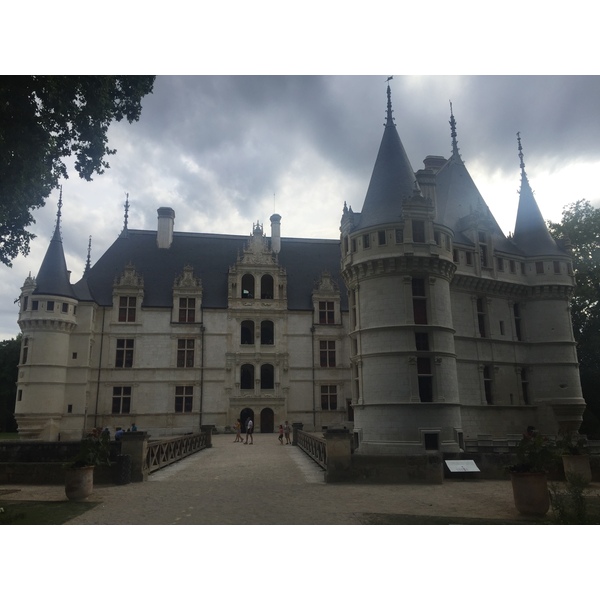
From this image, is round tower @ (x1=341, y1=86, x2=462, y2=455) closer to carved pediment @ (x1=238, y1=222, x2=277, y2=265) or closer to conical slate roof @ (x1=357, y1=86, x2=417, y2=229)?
conical slate roof @ (x1=357, y1=86, x2=417, y2=229)

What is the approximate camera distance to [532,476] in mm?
9414

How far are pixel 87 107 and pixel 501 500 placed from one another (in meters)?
13.6

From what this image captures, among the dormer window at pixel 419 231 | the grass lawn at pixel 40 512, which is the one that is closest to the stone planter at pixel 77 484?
the grass lawn at pixel 40 512

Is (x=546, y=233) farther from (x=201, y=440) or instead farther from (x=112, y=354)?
(x=112, y=354)

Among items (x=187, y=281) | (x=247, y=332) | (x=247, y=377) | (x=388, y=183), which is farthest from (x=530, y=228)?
(x=187, y=281)

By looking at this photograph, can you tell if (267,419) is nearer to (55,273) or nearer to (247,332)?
(247,332)

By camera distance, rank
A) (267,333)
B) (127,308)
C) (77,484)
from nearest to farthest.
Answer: (77,484) → (127,308) → (267,333)

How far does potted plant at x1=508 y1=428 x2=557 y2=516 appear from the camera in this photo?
937 cm

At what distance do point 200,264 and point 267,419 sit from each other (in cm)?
1311

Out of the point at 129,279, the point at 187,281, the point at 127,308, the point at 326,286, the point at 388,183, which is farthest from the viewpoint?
the point at 326,286

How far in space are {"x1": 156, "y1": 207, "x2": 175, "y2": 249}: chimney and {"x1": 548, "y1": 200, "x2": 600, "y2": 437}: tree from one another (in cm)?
2881

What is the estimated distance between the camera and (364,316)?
775 inches

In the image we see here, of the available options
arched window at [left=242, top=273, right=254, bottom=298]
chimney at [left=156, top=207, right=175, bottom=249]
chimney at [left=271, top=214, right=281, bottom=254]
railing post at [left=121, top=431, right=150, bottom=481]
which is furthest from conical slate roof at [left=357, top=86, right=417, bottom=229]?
chimney at [left=156, top=207, right=175, bottom=249]

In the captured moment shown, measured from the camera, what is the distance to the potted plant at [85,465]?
10.7 meters
